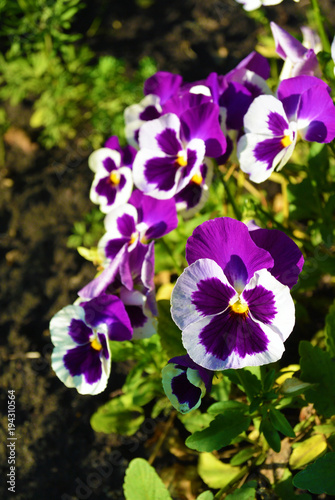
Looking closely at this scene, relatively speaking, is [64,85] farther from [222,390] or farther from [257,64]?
[222,390]

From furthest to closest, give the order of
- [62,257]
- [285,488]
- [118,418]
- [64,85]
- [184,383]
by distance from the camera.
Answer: [64,85], [62,257], [118,418], [285,488], [184,383]

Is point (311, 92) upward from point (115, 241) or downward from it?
upward

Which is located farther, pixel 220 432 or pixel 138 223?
pixel 138 223

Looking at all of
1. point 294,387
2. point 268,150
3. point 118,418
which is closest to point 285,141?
point 268,150

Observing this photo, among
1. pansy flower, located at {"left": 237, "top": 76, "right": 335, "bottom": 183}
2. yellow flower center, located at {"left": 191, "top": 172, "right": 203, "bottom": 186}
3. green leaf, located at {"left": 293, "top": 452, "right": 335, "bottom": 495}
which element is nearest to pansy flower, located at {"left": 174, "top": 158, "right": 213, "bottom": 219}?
yellow flower center, located at {"left": 191, "top": 172, "right": 203, "bottom": 186}

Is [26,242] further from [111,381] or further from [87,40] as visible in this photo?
[87,40]

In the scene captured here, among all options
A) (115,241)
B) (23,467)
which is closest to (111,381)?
(23,467)
